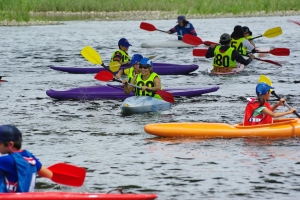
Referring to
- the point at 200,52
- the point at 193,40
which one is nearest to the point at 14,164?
the point at 193,40

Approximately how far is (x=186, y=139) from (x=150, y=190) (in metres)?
2.34

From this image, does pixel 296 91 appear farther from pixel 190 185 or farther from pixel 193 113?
pixel 190 185

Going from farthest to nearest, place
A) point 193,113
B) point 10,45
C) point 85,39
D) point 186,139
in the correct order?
point 85,39, point 10,45, point 193,113, point 186,139

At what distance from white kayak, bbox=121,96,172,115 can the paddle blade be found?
555cm

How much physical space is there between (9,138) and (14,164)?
22cm

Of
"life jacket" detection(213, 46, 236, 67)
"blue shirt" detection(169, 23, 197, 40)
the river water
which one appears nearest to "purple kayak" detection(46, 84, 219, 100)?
the river water

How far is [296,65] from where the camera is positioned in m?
20.1

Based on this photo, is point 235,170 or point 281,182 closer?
point 281,182

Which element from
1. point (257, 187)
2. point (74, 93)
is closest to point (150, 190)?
point (257, 187)

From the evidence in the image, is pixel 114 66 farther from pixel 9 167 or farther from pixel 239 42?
pixel 9 167

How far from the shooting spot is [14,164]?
6086 millimetres

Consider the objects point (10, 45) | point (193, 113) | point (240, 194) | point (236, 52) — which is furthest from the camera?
point (10, 45)

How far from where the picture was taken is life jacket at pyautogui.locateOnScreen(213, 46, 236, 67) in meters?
16.2

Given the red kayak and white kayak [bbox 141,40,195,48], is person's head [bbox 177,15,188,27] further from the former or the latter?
the red kayak
